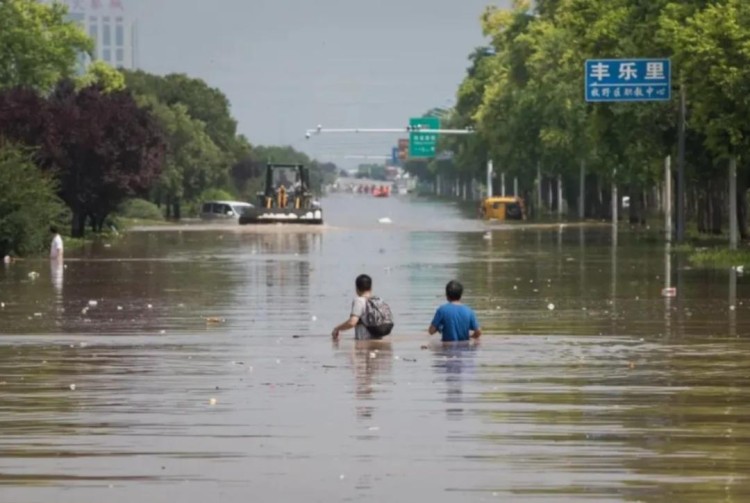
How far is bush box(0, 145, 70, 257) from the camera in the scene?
2387 inches

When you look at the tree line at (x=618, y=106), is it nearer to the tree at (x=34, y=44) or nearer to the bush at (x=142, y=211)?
the bush at (x=142, y=211)

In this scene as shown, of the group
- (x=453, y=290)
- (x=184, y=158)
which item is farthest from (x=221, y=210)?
(x=453, y=290)

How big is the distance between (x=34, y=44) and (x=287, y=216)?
578 inches

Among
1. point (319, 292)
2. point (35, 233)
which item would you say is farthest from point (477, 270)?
point (35, 233)

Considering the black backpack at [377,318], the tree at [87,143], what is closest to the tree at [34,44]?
the tree at [87,143]

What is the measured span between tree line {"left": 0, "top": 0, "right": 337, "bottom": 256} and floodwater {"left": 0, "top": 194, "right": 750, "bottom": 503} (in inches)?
762

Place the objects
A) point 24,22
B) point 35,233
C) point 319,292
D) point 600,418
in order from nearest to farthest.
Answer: point 600,418 → point 319,292 → point 35,233 → point 24,22

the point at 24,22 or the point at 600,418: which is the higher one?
the point at 24,22

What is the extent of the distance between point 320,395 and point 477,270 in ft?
103

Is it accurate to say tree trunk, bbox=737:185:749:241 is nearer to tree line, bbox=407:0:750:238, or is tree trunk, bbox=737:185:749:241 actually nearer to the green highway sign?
tree line, bbox=407:0:750:238

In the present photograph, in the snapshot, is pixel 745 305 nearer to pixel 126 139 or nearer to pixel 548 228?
pixel 126 139

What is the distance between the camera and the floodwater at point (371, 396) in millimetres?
14609

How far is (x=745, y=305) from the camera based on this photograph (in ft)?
118

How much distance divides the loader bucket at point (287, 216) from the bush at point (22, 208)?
40.6 metres
